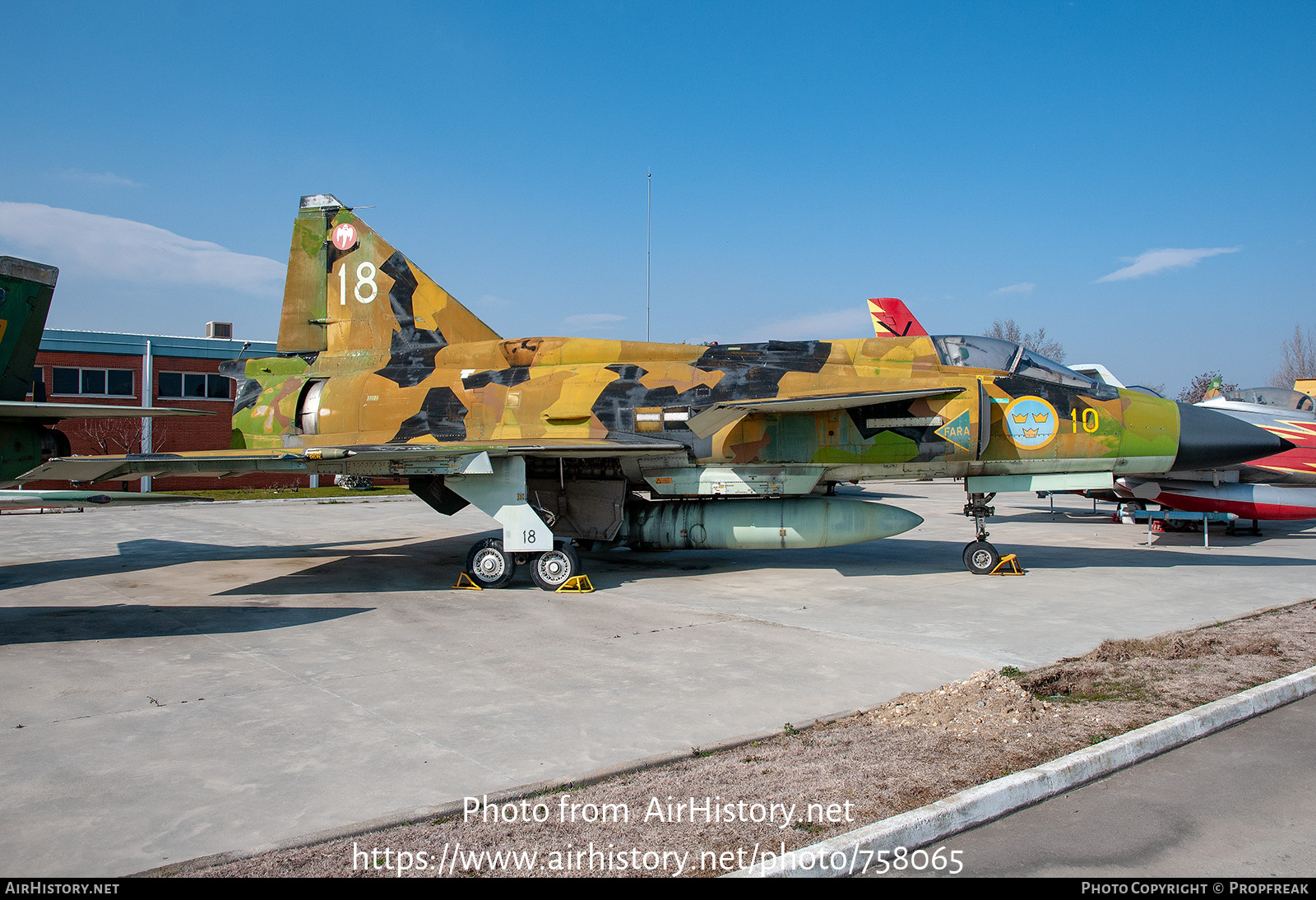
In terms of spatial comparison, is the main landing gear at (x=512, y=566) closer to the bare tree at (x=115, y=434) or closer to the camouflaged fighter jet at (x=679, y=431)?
the camouflaged fighter jet at (x=679, y=431)

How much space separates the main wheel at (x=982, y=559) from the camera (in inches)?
435

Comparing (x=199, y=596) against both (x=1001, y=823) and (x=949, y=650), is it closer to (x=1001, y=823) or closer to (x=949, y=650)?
(x=949, y=650)

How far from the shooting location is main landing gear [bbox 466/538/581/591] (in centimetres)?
1026

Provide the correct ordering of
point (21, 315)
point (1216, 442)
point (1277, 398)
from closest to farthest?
point (21, 315)
point (1216, 442)
point (1277, 398)

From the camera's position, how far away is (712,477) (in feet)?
36.2

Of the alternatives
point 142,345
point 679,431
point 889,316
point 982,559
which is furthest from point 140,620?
point 142,345

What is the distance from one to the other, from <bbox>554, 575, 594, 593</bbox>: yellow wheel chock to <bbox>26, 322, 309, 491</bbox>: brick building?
2453cm

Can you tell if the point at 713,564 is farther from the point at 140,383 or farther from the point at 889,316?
the point at 140,383

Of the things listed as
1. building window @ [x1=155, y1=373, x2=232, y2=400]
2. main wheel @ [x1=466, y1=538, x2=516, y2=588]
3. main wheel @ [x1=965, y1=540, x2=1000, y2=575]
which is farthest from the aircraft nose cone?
building window @ [x1=155, y1=373, x2=232, y2=400]

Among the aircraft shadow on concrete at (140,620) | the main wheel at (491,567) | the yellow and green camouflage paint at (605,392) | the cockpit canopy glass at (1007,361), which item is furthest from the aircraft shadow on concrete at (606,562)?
the cockpit canopy glass at (1007,361)

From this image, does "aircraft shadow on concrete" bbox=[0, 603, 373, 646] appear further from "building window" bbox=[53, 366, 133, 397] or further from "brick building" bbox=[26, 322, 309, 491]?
"building window" bbox=[53, 366, 133, 397]

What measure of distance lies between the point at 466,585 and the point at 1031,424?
783 cm

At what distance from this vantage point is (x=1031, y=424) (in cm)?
1047

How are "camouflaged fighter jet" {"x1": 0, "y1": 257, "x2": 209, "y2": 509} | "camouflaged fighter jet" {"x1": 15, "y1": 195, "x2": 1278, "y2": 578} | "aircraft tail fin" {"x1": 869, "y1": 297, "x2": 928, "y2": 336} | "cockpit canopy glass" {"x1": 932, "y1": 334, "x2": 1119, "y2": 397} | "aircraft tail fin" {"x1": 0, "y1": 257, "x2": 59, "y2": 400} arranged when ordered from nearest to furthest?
"camouflaged fighter jet" {"x1": 0, "y1": 257, "x2": 209, "y2": 509} < "aircraft tail fin" {"x1": 0, "y1": 257, "x2": 59, "y2": 400} < "camouflaged fighter jet" {"x1": 15, "y1": 195, "x2": 1278, "y2": 578} < "cockpit canopy glass" {"x1": 932, "y1": 334, "x2": 1119, "y2": 397} < "aircraft tail fin" {"x1": 869, "y1": 297, "x2": 928, "y2": 336}
